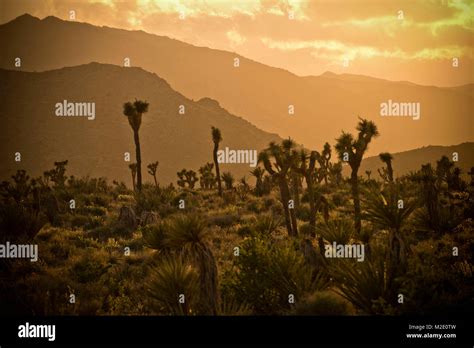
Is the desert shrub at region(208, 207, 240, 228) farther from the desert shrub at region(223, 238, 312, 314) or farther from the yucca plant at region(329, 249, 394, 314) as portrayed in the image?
the yucca plant at region(329, 249, 394, 314)

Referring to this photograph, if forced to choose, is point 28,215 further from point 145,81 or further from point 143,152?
point 145,81

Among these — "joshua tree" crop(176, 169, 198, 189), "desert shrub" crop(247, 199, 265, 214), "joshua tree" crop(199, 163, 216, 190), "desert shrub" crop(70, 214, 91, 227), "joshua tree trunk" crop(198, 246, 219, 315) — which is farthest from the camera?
"joshua tree" crop(176, 169, 198, 189)

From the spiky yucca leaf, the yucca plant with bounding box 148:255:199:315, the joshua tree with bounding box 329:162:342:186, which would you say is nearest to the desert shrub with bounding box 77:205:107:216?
the yucca plant with bounding box 148:255:199:315

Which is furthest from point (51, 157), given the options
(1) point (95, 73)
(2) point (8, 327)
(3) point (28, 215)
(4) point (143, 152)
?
(2) point (8, 327)

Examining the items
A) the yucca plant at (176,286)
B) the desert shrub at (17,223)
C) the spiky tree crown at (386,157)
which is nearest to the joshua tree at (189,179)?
the spiky tree crown at (386,157)

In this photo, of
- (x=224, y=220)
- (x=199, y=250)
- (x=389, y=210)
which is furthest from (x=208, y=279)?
(x=224, y=220)

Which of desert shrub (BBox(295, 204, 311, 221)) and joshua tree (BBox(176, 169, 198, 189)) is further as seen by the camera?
joshua tree (BBox(176, 169, 198, 189))
